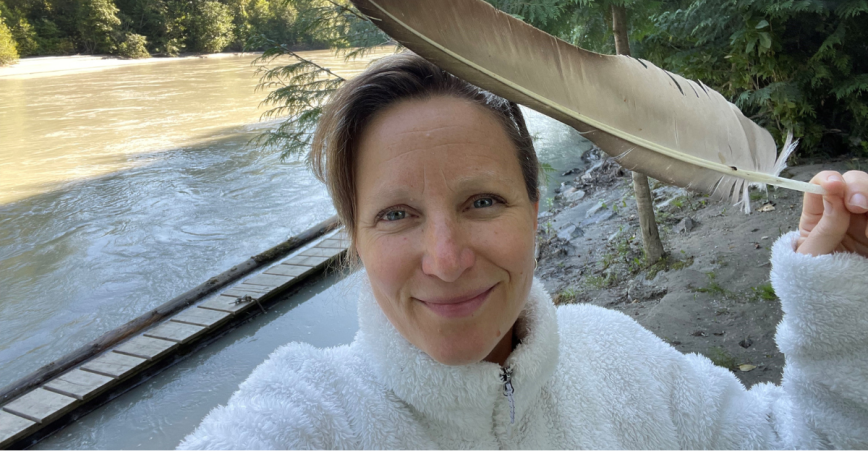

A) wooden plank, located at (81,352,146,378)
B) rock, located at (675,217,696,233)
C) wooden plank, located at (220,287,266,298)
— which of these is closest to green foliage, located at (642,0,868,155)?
rock, located at (675,217,696,233)

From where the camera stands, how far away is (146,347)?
434 cm

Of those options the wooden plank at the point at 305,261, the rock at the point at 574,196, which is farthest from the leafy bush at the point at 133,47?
the rock at the point at 574,196

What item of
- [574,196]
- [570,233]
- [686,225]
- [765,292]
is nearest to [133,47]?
[574,196]

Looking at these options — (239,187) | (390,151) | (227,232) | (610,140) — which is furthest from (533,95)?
(239,187)

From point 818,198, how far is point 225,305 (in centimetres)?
486

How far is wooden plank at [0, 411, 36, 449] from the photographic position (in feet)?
11.1

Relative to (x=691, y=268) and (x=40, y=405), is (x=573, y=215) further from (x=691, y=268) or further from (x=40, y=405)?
(x=40, y=405)

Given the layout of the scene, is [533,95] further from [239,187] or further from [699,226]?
[239,187]

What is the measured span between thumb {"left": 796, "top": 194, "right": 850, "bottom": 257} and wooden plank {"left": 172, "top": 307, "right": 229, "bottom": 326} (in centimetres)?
461

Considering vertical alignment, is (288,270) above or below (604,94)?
below

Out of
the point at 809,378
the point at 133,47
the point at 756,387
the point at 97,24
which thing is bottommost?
the point at 756,387

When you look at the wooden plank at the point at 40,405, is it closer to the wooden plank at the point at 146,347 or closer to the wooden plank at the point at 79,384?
the wooden plank at the point at 79,384

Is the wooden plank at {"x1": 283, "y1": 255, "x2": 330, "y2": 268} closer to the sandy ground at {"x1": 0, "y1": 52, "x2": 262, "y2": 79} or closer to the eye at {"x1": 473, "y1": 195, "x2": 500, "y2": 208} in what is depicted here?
the eye at {"x1": 473, "y1": 195, "x2": 500, "y2": 208}

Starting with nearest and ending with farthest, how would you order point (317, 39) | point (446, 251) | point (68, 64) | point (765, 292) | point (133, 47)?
point (446, 251) < point (765, 292) < point (317, 39) < point (68, 64) < point (133, 47)
